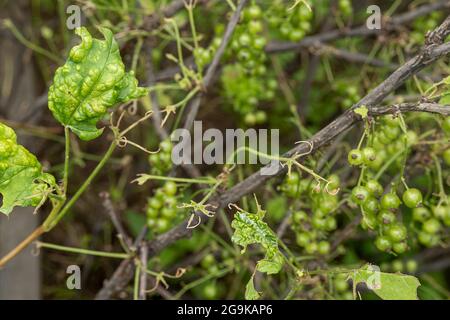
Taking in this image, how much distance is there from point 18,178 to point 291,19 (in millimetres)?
961

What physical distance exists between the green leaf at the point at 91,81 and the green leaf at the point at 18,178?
4.6 inches

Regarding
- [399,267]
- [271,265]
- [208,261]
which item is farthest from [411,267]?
[271,265]

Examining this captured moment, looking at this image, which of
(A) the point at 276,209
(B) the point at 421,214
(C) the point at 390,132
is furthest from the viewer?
(A) the point at 276,209

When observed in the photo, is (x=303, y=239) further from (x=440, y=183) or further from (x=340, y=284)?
(x=440, y=183)

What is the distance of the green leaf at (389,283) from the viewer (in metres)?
1.25

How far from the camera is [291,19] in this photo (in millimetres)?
1778

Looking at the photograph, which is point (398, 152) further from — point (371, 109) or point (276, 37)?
point (276, 37)

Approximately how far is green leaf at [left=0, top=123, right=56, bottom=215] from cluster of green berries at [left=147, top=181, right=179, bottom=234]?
359mm

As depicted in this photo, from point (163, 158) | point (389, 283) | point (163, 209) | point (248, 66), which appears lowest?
point (389, 283)

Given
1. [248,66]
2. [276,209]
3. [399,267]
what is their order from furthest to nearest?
[276,209]
[399,267]
[248,66]

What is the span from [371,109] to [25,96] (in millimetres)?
1786

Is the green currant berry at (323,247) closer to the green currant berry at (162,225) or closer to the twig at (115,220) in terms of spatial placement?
the green currant berry at (162,225)
